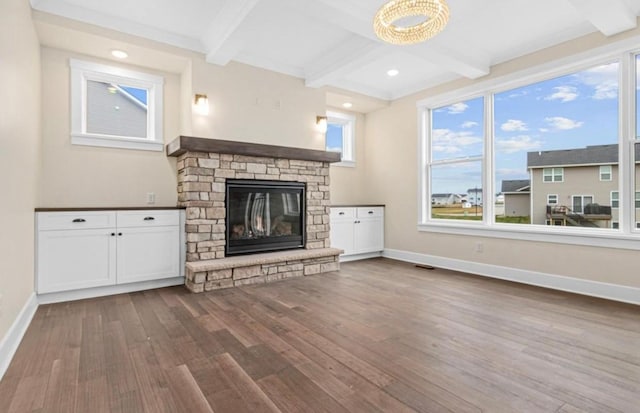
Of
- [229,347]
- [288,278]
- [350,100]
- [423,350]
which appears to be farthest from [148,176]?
[423,350]

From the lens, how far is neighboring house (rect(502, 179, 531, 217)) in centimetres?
405

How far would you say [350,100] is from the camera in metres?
5.36

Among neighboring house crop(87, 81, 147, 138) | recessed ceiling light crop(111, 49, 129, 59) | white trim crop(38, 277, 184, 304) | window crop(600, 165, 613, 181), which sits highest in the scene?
recessed ceiling light crop(111, 49, 129, 59)

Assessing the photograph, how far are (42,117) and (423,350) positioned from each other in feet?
13.7

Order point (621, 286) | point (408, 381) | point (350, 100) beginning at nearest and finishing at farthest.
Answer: point (408, 381), point (621, 286), point (350, 100)

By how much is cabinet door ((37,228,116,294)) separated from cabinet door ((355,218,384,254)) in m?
3.43

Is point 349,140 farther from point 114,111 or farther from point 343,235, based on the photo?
point 114,111

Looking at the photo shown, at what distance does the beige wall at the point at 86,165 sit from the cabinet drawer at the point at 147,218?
458 millimetres

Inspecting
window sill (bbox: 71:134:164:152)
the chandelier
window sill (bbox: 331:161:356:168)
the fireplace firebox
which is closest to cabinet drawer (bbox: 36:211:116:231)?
window sill (bbox: 71:134:164:152)

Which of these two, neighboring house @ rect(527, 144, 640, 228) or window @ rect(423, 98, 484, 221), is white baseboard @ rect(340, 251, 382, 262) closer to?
window @ rect(423, 98, 484, 221)

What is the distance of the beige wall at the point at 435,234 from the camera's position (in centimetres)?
338

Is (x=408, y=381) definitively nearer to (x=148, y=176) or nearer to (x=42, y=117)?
(x=148, y=176)

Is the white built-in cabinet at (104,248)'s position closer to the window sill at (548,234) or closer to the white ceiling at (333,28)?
the white ceiling at (333,28)

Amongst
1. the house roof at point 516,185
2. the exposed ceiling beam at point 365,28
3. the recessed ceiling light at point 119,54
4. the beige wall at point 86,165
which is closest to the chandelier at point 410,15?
the exposed ceiling beam at point 365,28
